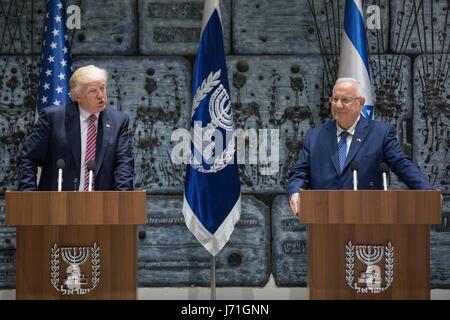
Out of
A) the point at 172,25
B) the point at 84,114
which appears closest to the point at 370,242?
the point at 84,114

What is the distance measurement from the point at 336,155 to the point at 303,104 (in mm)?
1570

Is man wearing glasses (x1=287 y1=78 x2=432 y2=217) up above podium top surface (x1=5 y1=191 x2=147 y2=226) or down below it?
above

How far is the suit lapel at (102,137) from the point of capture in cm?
394

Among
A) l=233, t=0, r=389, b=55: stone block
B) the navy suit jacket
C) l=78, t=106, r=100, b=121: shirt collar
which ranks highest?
l=233, t=0, r=389, b=55: stone block

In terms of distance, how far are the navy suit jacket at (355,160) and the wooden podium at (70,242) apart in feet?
3.51

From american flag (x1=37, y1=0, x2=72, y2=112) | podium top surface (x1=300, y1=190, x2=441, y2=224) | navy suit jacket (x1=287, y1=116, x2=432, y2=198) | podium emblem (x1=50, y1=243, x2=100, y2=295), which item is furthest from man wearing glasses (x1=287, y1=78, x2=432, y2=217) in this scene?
american flag (x1=37, y1=0, x2=72, y2=112)

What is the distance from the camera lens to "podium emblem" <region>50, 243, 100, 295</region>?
3.22 metres

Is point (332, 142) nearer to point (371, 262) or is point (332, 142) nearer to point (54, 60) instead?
point (371, 262)

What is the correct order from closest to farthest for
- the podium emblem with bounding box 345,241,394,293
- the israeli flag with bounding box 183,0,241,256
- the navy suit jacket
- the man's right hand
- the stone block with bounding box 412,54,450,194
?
1. the podium emblem with bounding box 345,241,394,293
2. the man's right hand
3. the navy suit jacket
4. the israeli flag with bounding box 183,0,241,256
5. the stone block with bounding box 412,54,450,194

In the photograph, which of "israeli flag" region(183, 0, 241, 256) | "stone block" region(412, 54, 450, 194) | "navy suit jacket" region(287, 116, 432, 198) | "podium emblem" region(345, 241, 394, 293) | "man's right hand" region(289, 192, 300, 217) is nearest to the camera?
"podium emblem" region(345, 241, 394, 293)

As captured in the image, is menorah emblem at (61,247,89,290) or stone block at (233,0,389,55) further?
stone block at (233,0,389,55)

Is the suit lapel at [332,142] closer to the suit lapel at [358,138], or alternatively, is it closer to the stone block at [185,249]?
the suit lapel at [358,138]

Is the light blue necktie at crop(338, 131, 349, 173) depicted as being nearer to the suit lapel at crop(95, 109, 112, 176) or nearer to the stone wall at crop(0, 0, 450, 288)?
the suit lapel at crop(95, 109, 112, 176)

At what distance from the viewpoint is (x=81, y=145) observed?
3.96 metres
